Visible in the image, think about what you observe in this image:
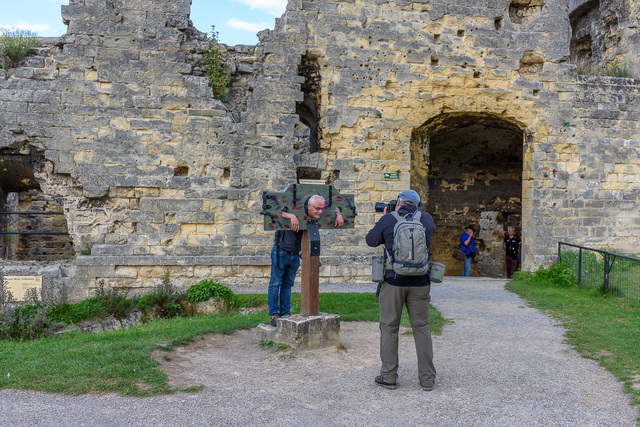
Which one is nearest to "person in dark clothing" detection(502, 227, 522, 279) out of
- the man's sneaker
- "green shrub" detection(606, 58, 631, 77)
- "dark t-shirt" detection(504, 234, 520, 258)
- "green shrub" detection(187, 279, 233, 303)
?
"dark t-shirt" detection(504, 234, 520, 258)

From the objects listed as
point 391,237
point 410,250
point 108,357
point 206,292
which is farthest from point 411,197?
point 206,292

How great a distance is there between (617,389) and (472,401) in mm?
1331

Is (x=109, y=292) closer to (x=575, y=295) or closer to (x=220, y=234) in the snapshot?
(x=220, y=234)

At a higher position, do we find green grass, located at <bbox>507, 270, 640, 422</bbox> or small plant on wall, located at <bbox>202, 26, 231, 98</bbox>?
small plant on wall, located at <bbox>202, 26, 231, 98</bbox>

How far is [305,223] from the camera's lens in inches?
223

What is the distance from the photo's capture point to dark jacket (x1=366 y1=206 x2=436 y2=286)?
4375 mm

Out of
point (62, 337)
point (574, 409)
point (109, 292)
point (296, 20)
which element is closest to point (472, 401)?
point (574, 409)

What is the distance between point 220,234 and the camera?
934 cm

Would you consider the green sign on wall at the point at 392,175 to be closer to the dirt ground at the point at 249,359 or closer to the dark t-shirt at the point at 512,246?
the dirt ground at the point at 249,359

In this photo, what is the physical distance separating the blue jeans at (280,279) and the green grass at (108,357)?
0.72m

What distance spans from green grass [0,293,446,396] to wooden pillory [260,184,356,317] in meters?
1.28

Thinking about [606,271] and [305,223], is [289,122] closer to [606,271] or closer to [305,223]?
[305,223]

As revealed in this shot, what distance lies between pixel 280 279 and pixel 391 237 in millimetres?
1936

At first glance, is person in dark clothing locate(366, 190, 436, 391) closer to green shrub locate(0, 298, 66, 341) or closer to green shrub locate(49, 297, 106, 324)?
green shrub locate(0, 298, 66, 341)
